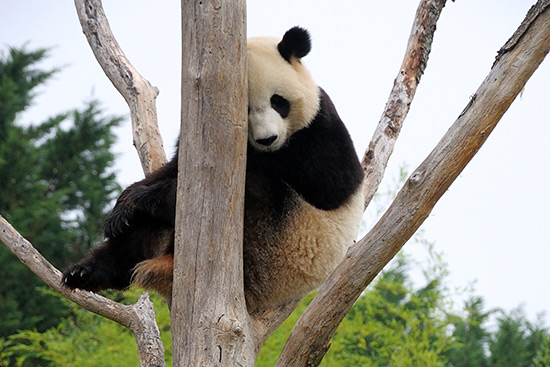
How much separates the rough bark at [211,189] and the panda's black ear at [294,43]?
1.84 feet

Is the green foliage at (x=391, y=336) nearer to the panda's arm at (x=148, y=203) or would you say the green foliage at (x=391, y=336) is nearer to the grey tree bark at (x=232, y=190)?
the panda's arm at (x=148, y=203)

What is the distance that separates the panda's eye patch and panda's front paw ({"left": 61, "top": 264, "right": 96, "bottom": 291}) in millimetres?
1044

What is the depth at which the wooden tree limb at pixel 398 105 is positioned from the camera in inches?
127

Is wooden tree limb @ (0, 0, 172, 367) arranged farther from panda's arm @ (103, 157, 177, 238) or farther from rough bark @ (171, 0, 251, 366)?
rough bark @ (171, 0, 251, 366)

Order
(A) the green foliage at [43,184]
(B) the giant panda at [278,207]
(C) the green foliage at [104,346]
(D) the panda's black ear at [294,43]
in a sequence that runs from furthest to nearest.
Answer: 1. (A) the green foliage at [43,184]
2. (C) the green foliage at [104,346]
3. (D) the panda's black ear at [294,43]
4. (B) the giant panda at [278,207]

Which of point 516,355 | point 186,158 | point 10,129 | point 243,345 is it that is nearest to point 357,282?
point 243,345

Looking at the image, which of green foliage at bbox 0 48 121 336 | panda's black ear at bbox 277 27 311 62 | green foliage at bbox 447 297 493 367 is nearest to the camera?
panda's black ear at bbox 277 27 311 62

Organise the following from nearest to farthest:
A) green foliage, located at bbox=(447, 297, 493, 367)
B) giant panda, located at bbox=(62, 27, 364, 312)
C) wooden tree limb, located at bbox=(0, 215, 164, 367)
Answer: giant panda, located at bbox=(62, 27, 364, 312), wooden tree limb, located at bbox=(0, 215, 164, 367), green foliage, located at bbox=(447, 297, 493, 367)

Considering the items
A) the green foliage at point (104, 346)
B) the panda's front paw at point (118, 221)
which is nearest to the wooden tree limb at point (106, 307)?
the panda's front paw at point (118, 221)

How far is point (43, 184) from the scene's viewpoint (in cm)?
752

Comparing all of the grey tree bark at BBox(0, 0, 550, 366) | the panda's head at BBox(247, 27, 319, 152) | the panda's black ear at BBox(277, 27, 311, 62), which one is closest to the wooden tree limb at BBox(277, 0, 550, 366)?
the grey tree bark at BBox(0, 0, 550, 366)

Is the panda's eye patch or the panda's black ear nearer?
the panda's eye patch

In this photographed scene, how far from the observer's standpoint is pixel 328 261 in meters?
2.68

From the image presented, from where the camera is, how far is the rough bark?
82.7 inches
